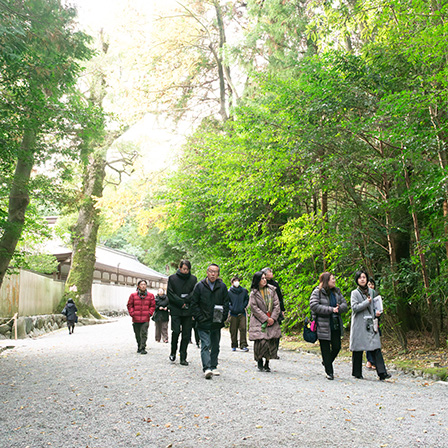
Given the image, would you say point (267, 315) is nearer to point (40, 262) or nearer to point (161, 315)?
point (161, 315)

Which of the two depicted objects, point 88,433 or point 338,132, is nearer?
point 88,433

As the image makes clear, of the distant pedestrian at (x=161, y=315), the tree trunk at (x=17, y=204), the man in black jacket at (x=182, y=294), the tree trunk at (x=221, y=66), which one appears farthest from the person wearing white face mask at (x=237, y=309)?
the tree trunk at (x=221, y=66)

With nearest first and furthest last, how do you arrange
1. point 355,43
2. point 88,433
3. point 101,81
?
1. point 88,433
2. point 355,43
3. point 101,81

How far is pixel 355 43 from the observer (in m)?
13.5

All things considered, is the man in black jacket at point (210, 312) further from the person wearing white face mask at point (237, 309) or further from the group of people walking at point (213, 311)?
the person wearing white face mask at point (237, 309)

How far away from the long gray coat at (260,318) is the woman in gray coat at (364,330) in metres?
1.23

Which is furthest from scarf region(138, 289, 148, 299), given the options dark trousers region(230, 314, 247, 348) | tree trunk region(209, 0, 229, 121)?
tree trunk region(209, 0, 229, 121)

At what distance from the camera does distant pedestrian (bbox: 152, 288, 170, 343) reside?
1253 centimetres

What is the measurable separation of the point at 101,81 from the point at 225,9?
290 inches

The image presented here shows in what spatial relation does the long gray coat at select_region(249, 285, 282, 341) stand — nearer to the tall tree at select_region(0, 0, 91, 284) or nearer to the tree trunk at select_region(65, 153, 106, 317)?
the tall tree at select_region(0, 0, 91, 284)

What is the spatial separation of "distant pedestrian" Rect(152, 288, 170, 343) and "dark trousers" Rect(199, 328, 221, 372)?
511 cm

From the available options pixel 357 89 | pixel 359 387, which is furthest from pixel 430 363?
pixel 357 89

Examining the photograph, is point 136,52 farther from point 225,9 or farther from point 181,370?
point 181,370

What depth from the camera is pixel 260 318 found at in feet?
25.4
